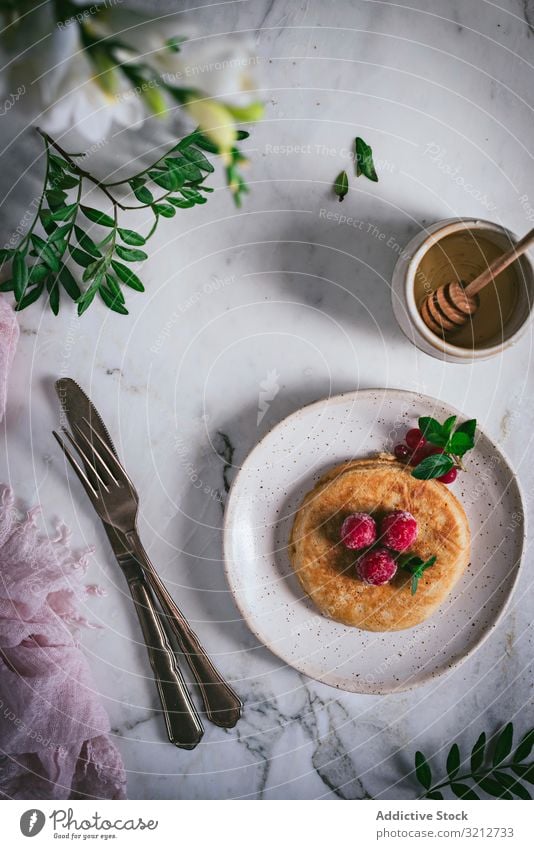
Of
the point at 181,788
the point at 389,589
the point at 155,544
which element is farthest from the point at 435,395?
the point at 181,788

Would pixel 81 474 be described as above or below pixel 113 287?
below

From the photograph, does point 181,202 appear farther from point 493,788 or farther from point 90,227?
point 493,788

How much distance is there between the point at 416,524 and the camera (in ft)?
3.12

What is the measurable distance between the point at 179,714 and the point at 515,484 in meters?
0.64

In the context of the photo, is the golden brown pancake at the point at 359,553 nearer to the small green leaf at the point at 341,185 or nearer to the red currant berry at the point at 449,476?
the red currant berry at the point at 449,476

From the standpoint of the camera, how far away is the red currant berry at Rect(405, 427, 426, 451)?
38.6 inches

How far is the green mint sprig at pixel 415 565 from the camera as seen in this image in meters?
0.93

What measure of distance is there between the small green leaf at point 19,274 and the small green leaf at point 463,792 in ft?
3.42

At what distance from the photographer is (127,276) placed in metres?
1.00

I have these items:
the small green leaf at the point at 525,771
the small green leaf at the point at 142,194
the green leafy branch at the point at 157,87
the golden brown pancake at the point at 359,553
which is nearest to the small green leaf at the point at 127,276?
the small green leaf at the point at 142,194

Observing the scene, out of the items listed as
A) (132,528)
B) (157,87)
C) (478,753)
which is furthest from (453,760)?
(157,87)

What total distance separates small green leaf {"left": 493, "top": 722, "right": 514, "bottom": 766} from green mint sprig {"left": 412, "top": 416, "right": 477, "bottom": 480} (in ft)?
1.52

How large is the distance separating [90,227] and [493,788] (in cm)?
111
